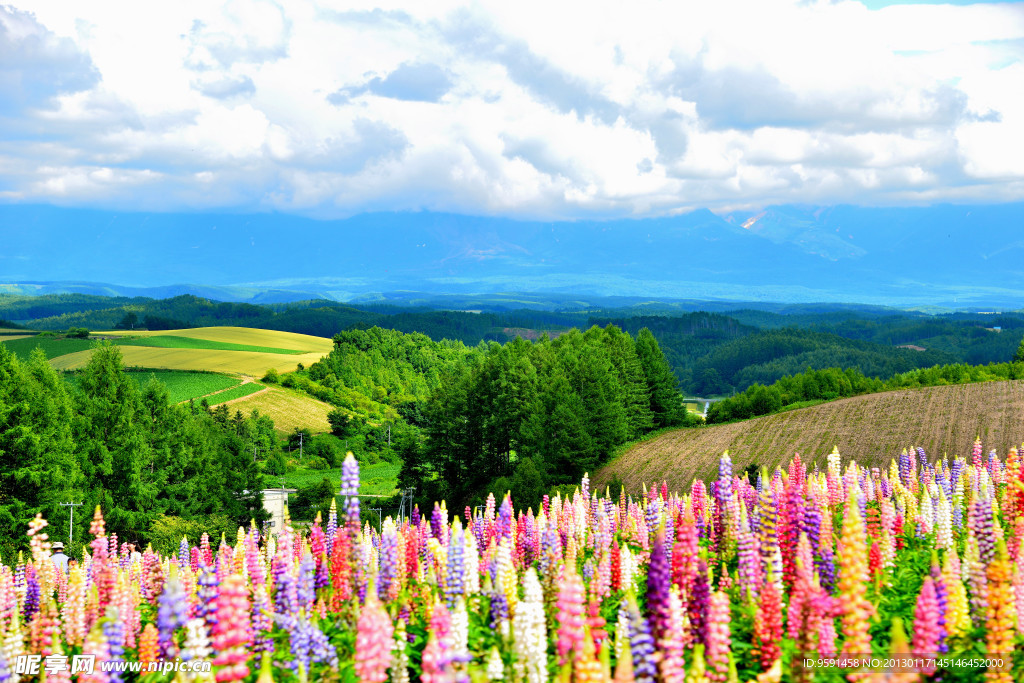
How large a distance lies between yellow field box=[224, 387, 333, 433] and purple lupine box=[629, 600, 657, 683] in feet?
404

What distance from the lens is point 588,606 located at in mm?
11320

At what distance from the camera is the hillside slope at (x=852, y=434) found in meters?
63.5

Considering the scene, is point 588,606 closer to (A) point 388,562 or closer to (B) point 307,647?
(A) point 388,562

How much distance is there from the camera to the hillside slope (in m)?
63.5

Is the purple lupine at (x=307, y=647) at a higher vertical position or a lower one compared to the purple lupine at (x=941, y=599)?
lower

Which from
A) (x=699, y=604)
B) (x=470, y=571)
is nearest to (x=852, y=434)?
(x=470, y=571)

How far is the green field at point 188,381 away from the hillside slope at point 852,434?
273 ft

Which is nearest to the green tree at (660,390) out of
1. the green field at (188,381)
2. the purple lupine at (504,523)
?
the green field at (188,381)

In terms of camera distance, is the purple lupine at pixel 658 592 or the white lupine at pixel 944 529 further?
the white lupine at pixel 944 529

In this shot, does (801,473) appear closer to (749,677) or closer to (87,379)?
(749,677)

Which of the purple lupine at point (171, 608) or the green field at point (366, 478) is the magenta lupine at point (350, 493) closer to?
the purple lupine at point (171, 608)

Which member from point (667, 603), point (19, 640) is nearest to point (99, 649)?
point (19, 640)

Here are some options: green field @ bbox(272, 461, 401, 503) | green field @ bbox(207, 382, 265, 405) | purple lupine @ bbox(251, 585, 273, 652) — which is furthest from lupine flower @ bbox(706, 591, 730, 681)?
green field @ bbox(207, 382, 265, 405)

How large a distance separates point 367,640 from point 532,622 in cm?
211
